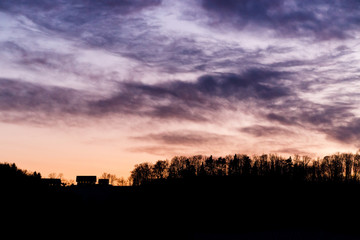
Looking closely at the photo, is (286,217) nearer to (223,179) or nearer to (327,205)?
(327,205)

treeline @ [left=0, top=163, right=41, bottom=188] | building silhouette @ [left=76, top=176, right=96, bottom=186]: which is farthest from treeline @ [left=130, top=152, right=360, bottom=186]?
treeline @ [left=0, top=163, right=41, bottom=188]

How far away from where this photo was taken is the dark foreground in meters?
25.3

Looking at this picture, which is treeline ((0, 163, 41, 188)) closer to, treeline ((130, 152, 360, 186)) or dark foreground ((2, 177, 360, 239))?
dark foreground ((2, 177, 360, 239))

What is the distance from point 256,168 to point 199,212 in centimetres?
7947

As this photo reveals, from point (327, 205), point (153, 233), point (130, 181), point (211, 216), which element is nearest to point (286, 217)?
point (327, 205)

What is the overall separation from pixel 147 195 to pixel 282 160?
77864mm

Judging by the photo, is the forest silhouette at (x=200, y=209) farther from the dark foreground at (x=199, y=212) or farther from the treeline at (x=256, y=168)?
the treeline at (x=256, y=168)

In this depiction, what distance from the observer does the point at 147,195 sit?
57938mm

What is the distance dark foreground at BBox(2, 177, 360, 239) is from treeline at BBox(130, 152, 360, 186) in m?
29.2

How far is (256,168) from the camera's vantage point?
412 ft

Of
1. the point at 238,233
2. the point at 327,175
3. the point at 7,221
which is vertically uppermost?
the point at 327,175

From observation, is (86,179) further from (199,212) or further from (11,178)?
(11,178)

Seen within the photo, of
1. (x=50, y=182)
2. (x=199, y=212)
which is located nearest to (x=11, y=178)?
(x=50, y=182)

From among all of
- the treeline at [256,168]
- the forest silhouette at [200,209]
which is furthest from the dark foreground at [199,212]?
the treeline at [256,168]
